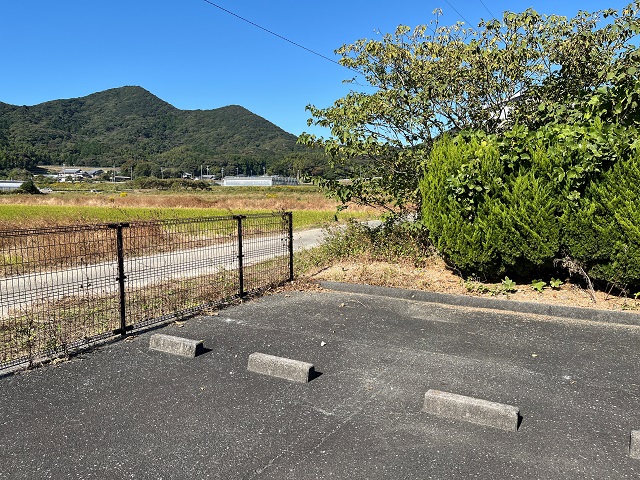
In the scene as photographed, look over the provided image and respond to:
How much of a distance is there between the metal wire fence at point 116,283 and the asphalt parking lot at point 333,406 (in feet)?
1.86

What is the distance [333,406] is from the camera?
11.5ft

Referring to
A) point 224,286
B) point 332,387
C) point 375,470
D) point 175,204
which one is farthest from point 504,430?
point 175,204

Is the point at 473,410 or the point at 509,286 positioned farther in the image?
the point at 509,286

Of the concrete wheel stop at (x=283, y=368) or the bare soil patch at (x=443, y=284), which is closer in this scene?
the concrete wheel stop at (x=283, y=368)

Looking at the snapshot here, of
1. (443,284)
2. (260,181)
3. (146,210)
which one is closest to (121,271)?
(443,284)

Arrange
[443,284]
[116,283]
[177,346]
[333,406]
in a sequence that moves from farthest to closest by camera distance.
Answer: [443,284] → [116,283] → [177,346] → [333,406]

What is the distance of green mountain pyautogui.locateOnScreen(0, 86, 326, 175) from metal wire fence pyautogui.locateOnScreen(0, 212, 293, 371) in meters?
116

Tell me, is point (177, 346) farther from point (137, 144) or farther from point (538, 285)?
point (137, 144)

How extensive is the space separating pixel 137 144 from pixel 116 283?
193 meters

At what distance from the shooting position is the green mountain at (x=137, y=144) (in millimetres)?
139625

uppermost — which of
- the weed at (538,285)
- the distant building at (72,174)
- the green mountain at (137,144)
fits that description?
the green mountain at (137,144)

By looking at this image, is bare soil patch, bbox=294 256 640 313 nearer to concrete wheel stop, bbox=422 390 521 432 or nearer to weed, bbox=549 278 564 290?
weed, bbox=549 278 564 290

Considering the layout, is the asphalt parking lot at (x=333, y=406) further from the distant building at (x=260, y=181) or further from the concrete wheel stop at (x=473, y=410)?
the distant building at (x=260, y=181)

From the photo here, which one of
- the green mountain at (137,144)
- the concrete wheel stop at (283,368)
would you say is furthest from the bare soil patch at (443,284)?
the green mountain at (137,144)
